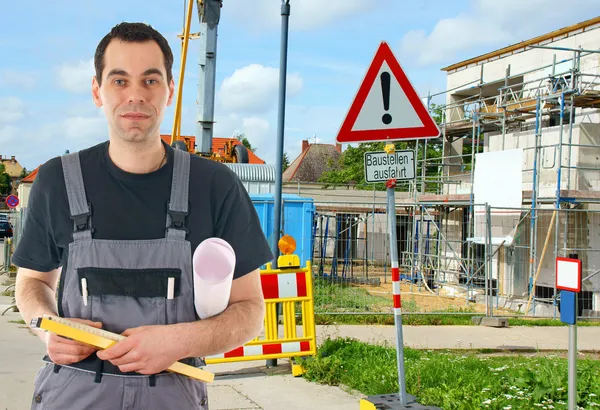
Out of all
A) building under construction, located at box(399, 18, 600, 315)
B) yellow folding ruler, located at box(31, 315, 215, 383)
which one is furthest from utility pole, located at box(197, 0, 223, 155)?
yellow folding ruler, located at box(31, 315, 215, 383)

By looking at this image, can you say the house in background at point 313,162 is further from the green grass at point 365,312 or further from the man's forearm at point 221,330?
the man's forearm at point 221,330

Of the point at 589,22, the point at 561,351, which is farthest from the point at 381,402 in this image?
the point at 589,22

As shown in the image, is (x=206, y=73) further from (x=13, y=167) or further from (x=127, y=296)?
(x=13, y=167)

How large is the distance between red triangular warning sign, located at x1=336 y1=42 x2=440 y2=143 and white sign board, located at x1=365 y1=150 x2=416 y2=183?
150 millimetres

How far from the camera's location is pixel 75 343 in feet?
5.28

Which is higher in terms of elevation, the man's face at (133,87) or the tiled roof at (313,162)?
the tiled roof at (313,162)

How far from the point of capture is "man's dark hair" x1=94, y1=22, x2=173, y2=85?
1744 mm

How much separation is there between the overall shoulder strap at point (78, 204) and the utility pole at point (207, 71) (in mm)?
14602

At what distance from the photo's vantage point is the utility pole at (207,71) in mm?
16266

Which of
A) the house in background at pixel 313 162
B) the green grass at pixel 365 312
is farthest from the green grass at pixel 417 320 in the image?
the house in background at pixel 313 162

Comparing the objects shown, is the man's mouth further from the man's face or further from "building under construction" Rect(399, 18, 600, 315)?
"building under construction" Rect(399, 18, 600, 315)

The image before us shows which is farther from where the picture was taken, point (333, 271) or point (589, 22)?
point (589, 22)

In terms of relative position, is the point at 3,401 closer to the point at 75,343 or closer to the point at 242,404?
the point at 242,404

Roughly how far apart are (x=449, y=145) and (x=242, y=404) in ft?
76.6
